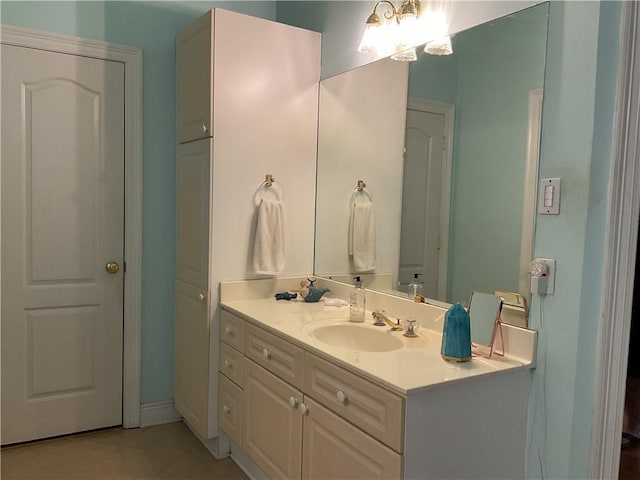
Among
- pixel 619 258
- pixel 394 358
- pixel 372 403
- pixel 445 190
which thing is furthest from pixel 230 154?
pixel 619 258

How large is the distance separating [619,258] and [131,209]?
2.28 metres

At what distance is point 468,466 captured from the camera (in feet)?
5.08

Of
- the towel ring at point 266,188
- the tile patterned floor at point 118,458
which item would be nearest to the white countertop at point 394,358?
the towel ring at point 266,188

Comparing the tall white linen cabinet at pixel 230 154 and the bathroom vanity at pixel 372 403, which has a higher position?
the tall white linen cabinet at pixel 230 154

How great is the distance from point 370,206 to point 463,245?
591 millimetres

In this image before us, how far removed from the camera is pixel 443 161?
2.05 metres

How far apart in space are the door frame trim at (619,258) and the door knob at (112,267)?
227 centimetres

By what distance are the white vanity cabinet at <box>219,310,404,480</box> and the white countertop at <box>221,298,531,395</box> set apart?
36 mm

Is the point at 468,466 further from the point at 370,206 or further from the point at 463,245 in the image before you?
the point at 370,206

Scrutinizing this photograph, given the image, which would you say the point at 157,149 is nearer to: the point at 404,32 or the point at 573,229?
the point at 404,32

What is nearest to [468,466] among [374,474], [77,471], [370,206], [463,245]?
[374,474]

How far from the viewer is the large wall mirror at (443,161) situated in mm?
1731

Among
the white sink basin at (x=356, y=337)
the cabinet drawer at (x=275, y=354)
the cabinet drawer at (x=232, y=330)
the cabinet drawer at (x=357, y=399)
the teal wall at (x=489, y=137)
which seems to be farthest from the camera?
the cabinet drawer at (x=232, y=330)

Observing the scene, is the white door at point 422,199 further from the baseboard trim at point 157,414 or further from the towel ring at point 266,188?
the baseboard trim at point 157,414
